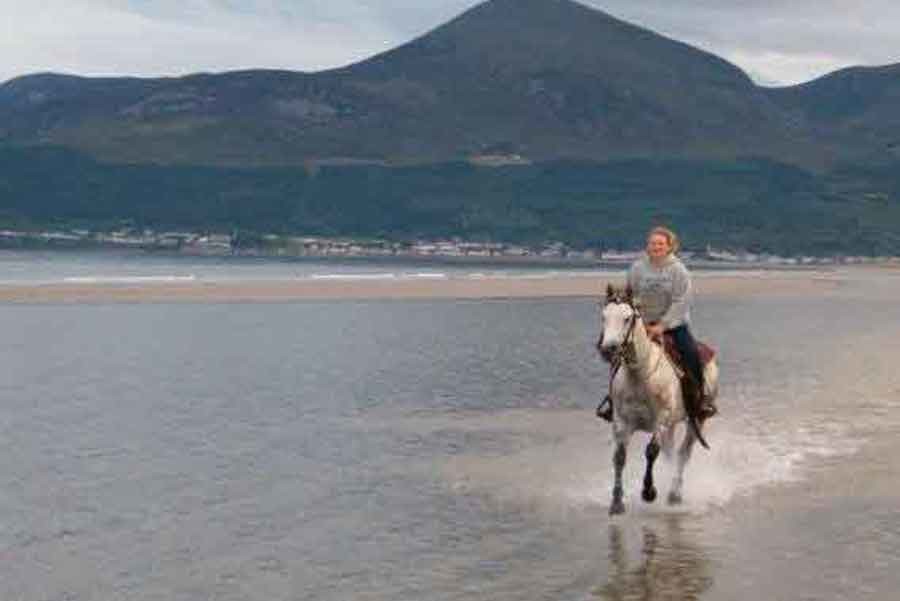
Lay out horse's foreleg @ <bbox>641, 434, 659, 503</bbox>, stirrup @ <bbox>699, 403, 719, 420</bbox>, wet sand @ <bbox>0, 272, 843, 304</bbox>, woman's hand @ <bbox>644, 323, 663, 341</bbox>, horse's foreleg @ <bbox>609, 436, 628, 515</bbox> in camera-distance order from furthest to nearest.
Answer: wet sand @ <bbox>0, 272, 843, 304</bbox>
stirrup @ <bbox>699, 403, 719, 420</bbox>
woman's hand @ <bbox>644, 323, 663, 341</bbox>
horse's foreleg @ <bbox>641, 434, 659, 503</bbox>
horse's foreleg @ <bbox>609, 436, 628, 515</bbox>

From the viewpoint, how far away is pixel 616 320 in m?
14.8

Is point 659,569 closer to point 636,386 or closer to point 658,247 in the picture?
point 636,386

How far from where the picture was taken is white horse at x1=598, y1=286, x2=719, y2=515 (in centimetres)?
1487

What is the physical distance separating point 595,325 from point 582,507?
101 ft

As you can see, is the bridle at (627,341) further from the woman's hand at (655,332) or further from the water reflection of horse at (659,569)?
the water reflection of horse at (659,569)

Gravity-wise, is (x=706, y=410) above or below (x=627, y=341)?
below

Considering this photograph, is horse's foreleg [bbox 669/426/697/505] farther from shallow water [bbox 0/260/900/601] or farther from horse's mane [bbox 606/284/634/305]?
horse's mane [bbox 606/284/634/305]

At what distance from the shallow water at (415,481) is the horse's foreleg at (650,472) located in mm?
213

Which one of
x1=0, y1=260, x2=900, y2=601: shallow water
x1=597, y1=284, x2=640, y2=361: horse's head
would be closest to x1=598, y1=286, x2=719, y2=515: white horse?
x1=597, y1=284, x2=640, y2=361: horse's head

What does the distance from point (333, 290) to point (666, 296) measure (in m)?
55.1

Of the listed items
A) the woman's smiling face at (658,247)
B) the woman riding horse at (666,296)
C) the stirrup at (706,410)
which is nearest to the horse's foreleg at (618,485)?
the woman riding horse at (666,296)

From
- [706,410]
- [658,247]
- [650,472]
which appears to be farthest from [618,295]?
[706,410]

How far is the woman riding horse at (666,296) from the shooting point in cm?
1620

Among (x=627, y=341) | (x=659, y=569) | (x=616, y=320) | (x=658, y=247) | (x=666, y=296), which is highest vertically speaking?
(x=658, y=247)
